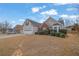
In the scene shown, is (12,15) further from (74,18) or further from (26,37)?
(74,18)

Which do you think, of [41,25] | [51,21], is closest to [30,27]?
[41,25]

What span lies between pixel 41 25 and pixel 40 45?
195mm

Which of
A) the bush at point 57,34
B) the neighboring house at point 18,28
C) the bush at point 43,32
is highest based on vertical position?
the neighboring house at point 18,28

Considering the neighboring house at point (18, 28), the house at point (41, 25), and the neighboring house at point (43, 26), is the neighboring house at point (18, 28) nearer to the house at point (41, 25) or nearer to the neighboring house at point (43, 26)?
the house at point (41, 25)

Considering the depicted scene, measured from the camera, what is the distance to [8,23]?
1.67 meters

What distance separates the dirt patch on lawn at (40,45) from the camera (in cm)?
165

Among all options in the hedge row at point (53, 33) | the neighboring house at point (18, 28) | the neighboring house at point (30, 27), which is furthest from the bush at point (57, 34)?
the neighboring house at point (18, 28)

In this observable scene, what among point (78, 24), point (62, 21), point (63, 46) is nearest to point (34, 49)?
point (63, 46)

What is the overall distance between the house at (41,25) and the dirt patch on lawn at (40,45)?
0.20ft

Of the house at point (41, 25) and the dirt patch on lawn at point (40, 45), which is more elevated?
the house at point (41, 25)

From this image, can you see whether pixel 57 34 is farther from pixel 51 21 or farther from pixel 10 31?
pixel 10 31

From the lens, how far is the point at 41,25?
5.51 ft

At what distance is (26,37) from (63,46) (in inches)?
14.6

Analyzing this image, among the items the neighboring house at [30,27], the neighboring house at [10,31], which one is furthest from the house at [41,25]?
the neighboring house at [10,31]
